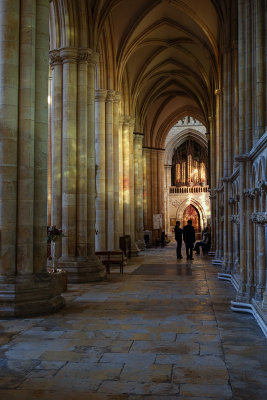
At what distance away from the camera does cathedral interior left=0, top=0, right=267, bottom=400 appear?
4266mm

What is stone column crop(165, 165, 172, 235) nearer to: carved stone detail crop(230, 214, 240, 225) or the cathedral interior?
the cathedral interior

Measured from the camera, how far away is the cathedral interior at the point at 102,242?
14.0 feet

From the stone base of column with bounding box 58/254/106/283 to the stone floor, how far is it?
283 centimetres

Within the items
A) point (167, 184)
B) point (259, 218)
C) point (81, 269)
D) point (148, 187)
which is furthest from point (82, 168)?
point (167, 184)

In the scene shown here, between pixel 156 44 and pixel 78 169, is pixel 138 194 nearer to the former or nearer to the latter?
pixel 156 44

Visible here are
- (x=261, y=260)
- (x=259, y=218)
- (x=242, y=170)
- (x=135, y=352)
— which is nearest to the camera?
(x=135, y=352)

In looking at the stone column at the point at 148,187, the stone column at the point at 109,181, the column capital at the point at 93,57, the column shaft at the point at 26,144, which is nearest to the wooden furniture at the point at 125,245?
the stone column at the point at 109,181

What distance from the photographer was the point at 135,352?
16.0 ft

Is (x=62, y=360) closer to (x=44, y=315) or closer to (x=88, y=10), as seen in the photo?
(x=44, y=315)

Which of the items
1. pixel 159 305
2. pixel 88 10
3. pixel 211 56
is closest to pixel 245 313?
pixel 159 305

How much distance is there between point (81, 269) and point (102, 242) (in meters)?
4.58

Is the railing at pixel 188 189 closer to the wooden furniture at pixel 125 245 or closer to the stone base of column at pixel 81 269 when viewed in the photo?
the wooden furniture at pixel 125 245

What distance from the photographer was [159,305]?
7766 mm

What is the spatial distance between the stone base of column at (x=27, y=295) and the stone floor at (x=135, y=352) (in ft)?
0.90
